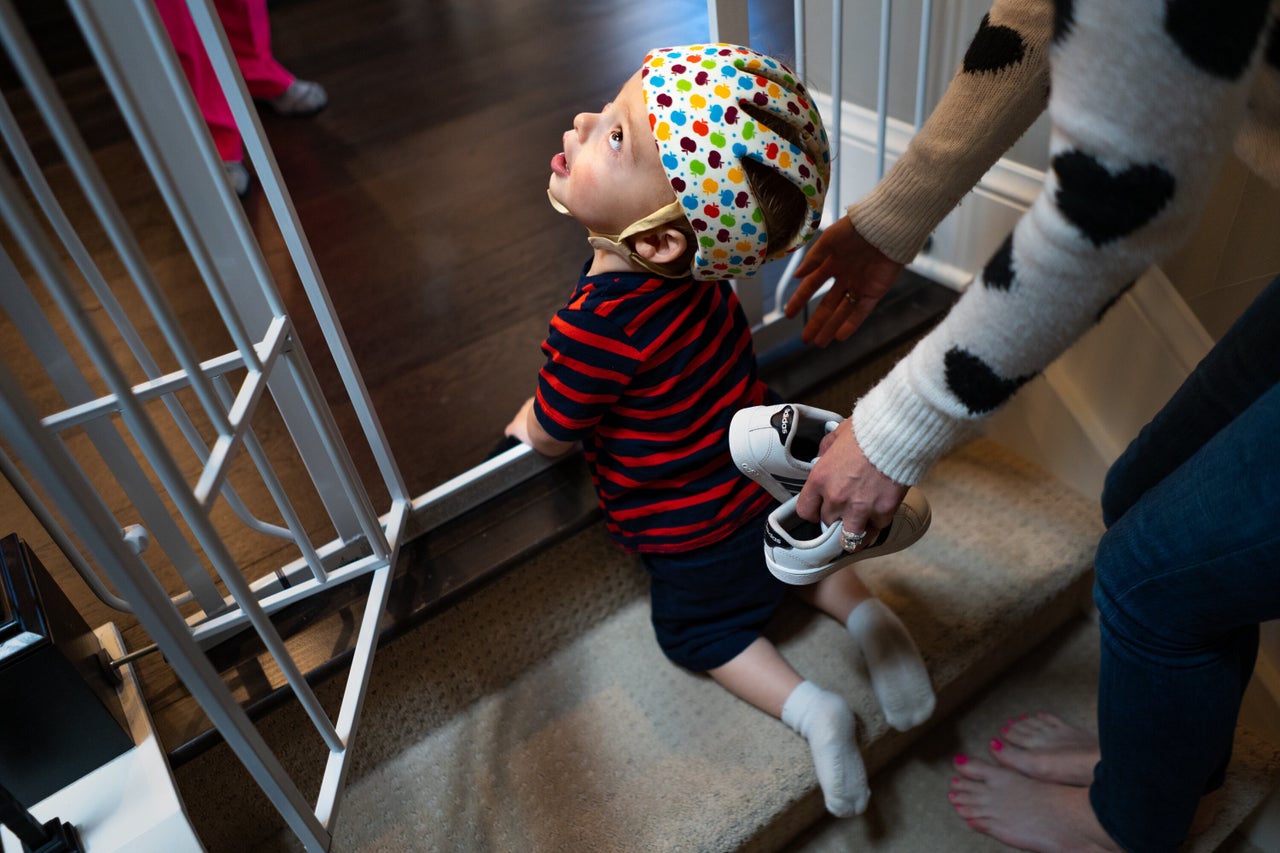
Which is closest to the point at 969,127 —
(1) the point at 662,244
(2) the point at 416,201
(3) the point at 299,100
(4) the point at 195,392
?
(1) the point at 662,244

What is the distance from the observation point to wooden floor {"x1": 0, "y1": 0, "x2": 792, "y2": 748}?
138 cm

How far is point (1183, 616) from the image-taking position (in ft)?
2.27

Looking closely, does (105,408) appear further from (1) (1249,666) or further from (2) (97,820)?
(1) (1249,666)

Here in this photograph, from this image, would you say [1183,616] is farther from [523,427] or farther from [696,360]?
[523,427]

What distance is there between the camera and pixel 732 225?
848mm

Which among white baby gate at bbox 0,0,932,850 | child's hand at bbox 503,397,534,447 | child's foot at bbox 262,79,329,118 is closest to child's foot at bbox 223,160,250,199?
child's foot at bbox 262,79,329,118

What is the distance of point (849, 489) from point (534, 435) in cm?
52

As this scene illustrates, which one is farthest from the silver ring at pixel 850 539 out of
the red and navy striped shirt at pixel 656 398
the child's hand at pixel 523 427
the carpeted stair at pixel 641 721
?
the child's hand at pixel 523 427

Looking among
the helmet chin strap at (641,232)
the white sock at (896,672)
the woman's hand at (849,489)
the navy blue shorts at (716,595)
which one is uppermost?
the helmet chin strap at (641,232)

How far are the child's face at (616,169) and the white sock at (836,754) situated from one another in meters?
0.57

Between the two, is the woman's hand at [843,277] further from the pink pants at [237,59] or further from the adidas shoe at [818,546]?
the pink pants at [237,59]

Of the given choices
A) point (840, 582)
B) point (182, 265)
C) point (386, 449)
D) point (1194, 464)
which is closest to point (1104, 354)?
point (840, 582)

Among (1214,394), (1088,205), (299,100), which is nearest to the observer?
(1088,205)

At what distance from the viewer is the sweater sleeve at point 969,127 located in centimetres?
80
